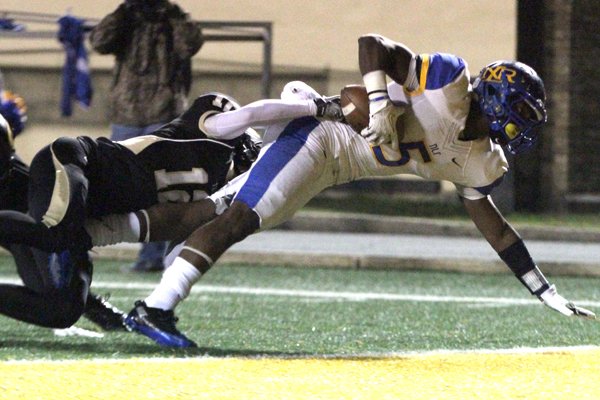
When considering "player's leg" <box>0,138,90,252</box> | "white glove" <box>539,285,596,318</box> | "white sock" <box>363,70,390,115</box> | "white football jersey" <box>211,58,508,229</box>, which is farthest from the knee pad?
"white glove" <box>539,285,596,318</box>

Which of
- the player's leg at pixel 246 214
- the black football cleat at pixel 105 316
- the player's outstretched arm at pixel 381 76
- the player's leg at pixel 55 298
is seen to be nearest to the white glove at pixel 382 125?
the player's outstretched arm at pixel 381 76

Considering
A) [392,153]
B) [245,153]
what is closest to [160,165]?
[245,153]

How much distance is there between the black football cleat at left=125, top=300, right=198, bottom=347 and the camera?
223 inches

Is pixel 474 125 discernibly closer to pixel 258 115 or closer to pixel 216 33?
pixel 258 115

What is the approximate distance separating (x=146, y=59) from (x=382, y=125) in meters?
4.40

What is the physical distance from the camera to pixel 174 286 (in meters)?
5.68

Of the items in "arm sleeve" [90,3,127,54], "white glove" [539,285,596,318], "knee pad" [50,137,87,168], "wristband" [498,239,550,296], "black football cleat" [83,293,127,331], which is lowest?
"black football cleat" [83,293,127,331]

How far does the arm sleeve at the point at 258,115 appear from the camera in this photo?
5.98 m

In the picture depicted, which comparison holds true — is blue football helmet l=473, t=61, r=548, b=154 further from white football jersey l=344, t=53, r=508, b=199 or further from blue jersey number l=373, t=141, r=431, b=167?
blue jersey number l=373, t=141, r=431, b=167

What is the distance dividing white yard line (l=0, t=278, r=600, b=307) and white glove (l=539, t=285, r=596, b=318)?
7.93 feet

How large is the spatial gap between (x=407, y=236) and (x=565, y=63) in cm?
435

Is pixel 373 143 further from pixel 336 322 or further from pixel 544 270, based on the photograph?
pixel 544 270

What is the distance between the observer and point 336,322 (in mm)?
7414

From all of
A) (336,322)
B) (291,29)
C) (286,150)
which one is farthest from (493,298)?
(291,29)
